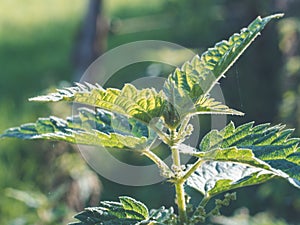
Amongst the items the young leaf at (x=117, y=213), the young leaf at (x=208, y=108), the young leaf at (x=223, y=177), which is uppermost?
the young leaf at (x=208, y=108)

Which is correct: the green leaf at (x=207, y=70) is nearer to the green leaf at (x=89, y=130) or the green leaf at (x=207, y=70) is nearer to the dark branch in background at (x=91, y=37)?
the green leaf at (x=89, y=130)

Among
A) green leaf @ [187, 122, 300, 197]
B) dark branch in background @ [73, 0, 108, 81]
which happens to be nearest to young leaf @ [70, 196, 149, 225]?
green leaf @ [187, 122, 300, 197]

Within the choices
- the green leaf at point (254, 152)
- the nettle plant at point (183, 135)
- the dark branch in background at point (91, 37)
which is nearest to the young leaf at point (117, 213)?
the nettle plant at point (183, 135)

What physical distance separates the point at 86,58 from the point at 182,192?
11.5 feet

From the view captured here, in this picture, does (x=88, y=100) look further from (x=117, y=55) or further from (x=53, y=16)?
(x=53, y=16)

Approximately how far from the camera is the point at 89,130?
39.0 inches

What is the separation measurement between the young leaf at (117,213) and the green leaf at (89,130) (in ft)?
0.24

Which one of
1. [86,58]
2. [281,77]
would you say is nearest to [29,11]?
[86,58]

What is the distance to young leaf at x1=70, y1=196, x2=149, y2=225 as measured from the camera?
3.07 ft

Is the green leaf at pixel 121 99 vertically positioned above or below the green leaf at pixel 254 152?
above

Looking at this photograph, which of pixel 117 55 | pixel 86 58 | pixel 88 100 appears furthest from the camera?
pixel 117 55

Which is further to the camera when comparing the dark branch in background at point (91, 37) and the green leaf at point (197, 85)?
the dark branch in background at point (91, 37)

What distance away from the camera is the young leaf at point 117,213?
0.94m

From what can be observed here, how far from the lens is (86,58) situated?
4414 mm
